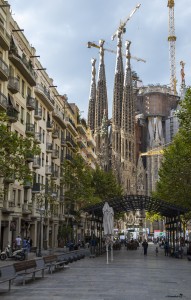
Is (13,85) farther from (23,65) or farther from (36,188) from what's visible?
(36,188)

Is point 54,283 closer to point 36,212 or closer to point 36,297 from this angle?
point 36,297

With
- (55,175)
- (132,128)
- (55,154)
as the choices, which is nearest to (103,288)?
(55,175)

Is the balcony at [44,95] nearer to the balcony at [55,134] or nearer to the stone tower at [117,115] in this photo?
the balcony at [55,134]

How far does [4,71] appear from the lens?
35.8m

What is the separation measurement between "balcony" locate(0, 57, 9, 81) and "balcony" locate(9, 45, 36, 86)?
2.54 metres

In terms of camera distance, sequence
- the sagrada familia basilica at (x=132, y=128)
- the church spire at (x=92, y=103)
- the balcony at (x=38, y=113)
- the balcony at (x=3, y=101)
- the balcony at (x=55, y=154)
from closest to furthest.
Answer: the balcony at (x=3, y=101) < the balcony at (x=38, y=113) < the balcony at (x=55, y=154) < the sagrada familia basilica at (x=132, y=128) < the church spire at (x=92, y=103)

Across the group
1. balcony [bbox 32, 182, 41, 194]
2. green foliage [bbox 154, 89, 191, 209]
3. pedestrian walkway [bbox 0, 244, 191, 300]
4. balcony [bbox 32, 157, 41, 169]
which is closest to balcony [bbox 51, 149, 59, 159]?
balcony [bbox 32, 157, 41, 169]

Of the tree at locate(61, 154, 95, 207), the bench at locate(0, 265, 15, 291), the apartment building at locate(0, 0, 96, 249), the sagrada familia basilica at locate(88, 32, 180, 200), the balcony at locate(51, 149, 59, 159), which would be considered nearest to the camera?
the bench at locate(0, 265, 15, 291)

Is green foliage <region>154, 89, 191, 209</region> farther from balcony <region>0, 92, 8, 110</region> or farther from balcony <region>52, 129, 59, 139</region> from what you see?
balcony <region>52, 129, 59, 139</region>

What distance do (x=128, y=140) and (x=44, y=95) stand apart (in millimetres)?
102280

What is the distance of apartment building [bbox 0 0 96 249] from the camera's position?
38125mm

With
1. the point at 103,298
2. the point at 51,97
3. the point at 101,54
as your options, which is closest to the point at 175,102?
the point at 101,54

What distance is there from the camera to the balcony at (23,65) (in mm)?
39156

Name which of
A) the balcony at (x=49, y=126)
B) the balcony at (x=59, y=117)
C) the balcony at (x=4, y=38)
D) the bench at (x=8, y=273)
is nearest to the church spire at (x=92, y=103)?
the balcony at (x=59, y=117)
